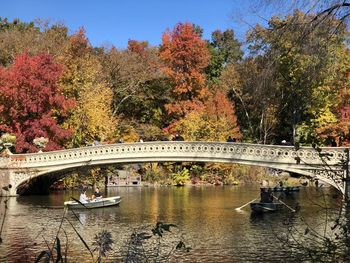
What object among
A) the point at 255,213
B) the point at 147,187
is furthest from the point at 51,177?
the point at 255,213

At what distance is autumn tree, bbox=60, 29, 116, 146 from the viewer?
36969mm

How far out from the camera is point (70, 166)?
2947 cm

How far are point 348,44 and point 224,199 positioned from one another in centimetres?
1907

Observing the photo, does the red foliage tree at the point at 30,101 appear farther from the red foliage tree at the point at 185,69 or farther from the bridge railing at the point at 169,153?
the red foliage tree at the point at 185,69

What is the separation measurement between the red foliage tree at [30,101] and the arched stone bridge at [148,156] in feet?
8.42

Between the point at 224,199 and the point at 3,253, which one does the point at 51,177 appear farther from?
the point at 3,253

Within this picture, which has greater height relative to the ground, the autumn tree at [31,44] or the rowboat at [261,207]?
the autumn tree at [31,44]

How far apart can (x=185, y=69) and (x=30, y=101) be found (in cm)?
1444

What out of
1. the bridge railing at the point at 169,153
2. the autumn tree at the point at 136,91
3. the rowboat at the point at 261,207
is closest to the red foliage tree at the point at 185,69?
the autumn tree at the point at 136,91

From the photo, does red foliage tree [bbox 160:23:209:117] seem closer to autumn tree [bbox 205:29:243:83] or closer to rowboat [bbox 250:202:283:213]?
autumn tree [bbox 205:29:243:83]

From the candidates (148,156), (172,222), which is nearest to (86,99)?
(148,156)

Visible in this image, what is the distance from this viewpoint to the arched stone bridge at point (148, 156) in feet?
81.6

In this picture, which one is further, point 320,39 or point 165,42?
point 165,42

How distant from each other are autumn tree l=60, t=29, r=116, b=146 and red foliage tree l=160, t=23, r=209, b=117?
5264mm
